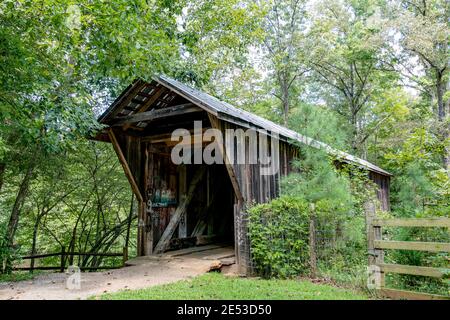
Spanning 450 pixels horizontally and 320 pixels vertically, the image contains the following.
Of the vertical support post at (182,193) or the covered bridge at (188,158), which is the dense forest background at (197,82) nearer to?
the covered bridge at (188,158)

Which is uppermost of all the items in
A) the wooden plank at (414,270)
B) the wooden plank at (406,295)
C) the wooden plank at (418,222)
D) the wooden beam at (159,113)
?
the wooden beam at (159,113)

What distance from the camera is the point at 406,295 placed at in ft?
14.3

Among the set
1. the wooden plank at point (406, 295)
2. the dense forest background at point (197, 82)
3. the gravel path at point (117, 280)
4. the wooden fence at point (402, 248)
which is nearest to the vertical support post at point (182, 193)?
the gravel path at point (117, 280)

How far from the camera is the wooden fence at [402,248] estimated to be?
4133 millimetres

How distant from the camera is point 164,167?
8.68m

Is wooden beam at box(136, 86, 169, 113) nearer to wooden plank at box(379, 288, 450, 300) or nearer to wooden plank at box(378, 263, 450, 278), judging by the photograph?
wooden plank at box(378, 263, 450, 278)

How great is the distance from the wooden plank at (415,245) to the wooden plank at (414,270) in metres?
0.24

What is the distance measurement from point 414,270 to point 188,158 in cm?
618

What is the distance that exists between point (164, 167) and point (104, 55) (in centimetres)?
358

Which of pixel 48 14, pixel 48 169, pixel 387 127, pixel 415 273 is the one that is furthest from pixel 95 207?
pixel 387 127

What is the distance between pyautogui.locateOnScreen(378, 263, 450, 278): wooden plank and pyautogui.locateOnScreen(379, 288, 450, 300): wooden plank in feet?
0.78

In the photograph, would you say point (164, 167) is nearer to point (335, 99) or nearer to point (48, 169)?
point (48, 169)

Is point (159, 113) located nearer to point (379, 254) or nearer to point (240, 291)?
point (240, 291)

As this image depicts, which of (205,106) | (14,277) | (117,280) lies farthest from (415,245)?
(14,277)
